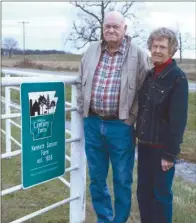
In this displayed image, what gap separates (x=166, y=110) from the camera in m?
2.83

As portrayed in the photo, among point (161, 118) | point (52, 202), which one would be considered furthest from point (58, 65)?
point (161, 118)

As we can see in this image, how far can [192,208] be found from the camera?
12.6ft

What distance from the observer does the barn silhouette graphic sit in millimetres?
2881

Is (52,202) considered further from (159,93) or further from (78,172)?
(159,93)

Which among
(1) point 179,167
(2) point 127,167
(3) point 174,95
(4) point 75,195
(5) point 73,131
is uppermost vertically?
(3) point 174,95

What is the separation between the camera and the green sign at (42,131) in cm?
286

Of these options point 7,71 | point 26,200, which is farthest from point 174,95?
point 7,71

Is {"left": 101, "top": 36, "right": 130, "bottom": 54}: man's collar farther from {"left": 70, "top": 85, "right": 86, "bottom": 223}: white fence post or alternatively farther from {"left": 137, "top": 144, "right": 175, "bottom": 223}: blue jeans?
{"left": 137, "top": 144, "right": 175, "bottom": 223}: blue jeans

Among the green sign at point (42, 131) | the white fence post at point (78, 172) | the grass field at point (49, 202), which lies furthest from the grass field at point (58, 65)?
the green sign at point (42, 131)

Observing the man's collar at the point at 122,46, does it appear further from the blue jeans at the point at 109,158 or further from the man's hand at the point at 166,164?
the man's hand at the point at 166,164

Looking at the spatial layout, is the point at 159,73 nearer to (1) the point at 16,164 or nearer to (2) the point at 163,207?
(2) the point at 163,207

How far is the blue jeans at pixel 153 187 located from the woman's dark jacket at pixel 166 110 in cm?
11

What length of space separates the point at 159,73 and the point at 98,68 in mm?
510

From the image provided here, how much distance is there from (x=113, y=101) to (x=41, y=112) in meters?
0.55
